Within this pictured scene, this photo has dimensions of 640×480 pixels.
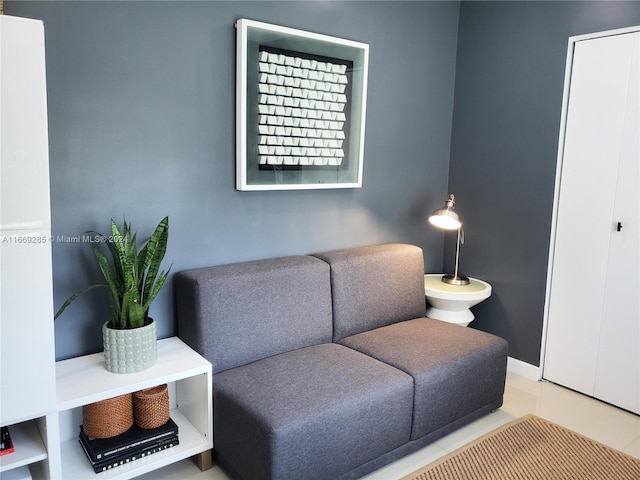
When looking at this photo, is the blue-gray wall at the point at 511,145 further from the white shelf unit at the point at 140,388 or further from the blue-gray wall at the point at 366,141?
the white shelf unit at the point at 140,388

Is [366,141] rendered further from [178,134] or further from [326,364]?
[326,364]

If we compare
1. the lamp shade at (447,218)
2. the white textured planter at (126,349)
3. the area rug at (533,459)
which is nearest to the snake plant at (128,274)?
the white textured planter at (126,349)

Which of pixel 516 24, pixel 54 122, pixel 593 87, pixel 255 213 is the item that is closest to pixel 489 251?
pixel 593 87

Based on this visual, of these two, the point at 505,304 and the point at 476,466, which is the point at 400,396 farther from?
the point at 505,304

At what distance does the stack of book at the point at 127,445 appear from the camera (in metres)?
1.90

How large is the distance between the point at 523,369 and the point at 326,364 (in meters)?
1.51

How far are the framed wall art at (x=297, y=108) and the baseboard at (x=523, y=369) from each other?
1.47 metres

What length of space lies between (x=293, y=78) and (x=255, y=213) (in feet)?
2.22

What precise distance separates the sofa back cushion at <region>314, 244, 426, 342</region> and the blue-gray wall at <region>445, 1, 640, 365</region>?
0.55 meters

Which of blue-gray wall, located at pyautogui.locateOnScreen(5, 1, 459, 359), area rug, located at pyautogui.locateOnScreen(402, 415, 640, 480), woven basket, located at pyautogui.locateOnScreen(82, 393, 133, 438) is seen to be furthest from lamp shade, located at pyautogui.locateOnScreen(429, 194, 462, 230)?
woven basket, located at pyautogui.locateOnScreen(82, 393, 133, 438)

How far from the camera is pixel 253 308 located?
2305 mm

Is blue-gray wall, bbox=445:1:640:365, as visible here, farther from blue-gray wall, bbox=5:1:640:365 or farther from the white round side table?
the white round side table

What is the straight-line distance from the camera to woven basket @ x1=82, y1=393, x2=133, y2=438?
196cm

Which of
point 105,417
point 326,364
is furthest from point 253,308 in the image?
point 105,417
